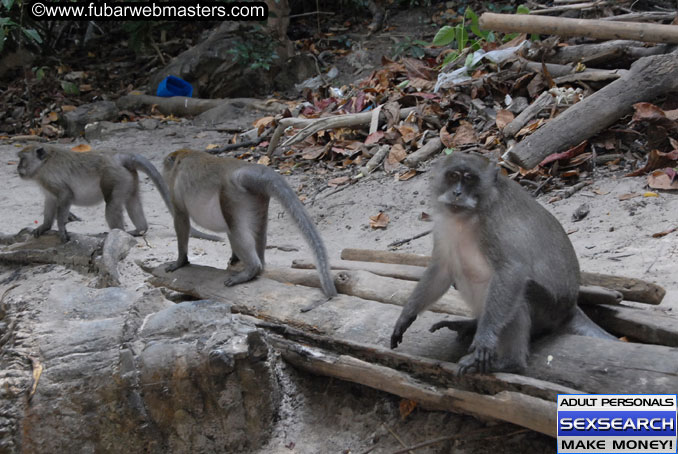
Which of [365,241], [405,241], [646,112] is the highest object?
[646,112]

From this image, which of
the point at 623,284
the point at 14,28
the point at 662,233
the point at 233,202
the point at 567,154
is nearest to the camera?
the point at 623,284

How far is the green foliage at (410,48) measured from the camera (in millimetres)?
11664

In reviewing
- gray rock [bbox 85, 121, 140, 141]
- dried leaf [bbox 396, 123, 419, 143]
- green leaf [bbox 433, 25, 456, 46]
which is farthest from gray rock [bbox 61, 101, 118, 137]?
dried leaf [bbox 396, 123, 419, 143]

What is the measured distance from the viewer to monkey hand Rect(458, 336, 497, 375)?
2.73 metres

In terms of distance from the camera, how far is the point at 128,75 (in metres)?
14.2

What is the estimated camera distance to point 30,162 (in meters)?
6.55

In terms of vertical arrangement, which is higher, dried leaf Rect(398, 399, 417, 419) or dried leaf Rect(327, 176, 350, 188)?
dried leaf Rect(327, 176, 350, 188)

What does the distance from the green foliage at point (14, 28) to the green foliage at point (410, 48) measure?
6.15 meters

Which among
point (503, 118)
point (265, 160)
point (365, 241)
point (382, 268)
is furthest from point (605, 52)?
point (382, 268)

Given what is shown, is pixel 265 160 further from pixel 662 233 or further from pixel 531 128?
pixel 662 233

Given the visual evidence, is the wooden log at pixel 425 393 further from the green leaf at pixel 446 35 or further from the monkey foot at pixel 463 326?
the green leaf at pixel 446 35

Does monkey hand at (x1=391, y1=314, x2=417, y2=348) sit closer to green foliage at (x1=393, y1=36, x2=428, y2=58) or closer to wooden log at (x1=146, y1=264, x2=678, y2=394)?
wooden log at (x1=146, y1=264, x2=678, y2=394)

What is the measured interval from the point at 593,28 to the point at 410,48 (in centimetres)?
599

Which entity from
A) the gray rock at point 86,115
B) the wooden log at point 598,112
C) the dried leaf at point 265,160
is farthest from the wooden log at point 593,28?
the gray rock at point 86,115
